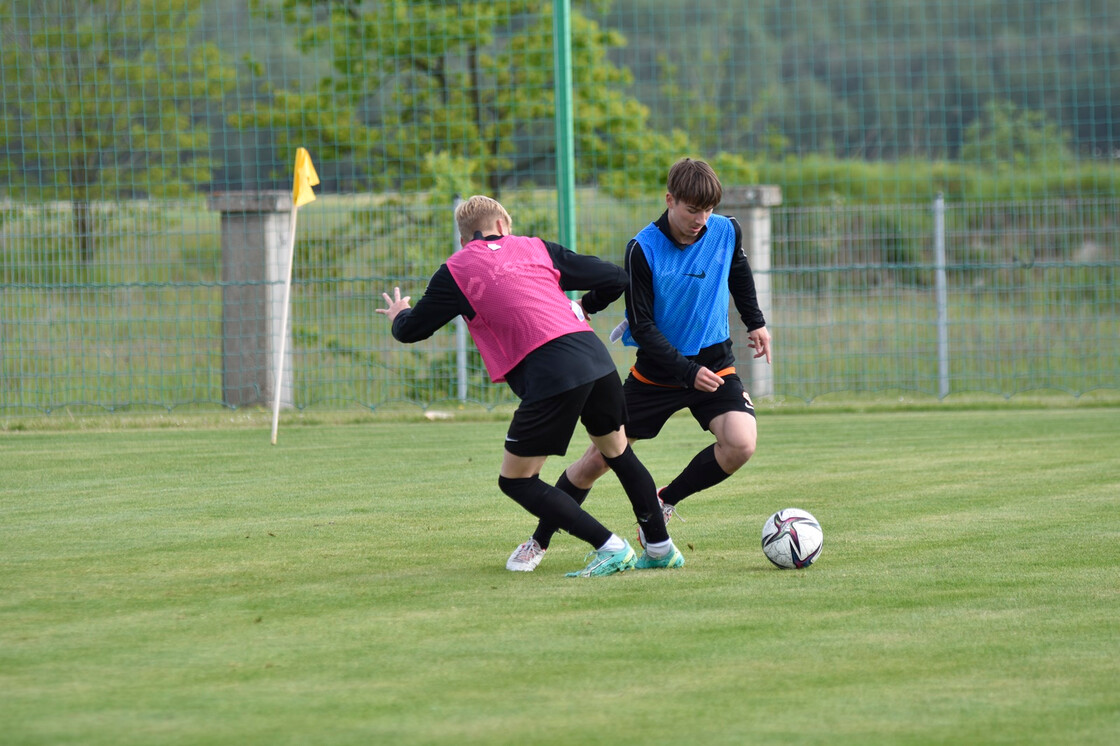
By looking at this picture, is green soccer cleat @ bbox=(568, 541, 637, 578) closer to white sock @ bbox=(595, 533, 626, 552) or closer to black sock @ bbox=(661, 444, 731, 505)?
white sock @ bbox=(595, 533, 626, 552)

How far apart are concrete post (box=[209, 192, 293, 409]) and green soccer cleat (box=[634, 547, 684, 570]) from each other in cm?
872

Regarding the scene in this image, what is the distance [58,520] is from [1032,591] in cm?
457

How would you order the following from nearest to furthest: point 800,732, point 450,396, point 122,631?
point 800,732, point 122,631, point 450,396

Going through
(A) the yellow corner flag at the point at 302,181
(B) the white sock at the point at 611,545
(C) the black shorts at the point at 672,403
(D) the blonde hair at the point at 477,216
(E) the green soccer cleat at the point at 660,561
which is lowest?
(E) the green soccer cleat at the point at 660,561

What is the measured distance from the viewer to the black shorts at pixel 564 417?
203 inches

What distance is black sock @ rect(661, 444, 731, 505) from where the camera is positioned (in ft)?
19.5

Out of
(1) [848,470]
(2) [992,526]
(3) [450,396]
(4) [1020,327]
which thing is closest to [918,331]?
(4) [1020,327]

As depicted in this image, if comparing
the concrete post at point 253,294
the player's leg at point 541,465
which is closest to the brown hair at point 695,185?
the player's leg at point 541,465

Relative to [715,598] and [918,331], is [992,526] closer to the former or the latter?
[715,598]

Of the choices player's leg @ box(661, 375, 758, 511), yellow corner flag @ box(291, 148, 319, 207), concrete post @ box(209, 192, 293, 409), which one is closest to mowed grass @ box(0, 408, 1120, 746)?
player's leg @ box(661, 375, 758, 511)

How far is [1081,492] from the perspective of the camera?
→ 736 cm

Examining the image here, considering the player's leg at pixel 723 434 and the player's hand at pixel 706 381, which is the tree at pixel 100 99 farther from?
the player's hand at pixel 706 381

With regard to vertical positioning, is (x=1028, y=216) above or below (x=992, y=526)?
above

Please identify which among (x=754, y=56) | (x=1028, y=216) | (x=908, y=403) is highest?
(x=754, y=56)
